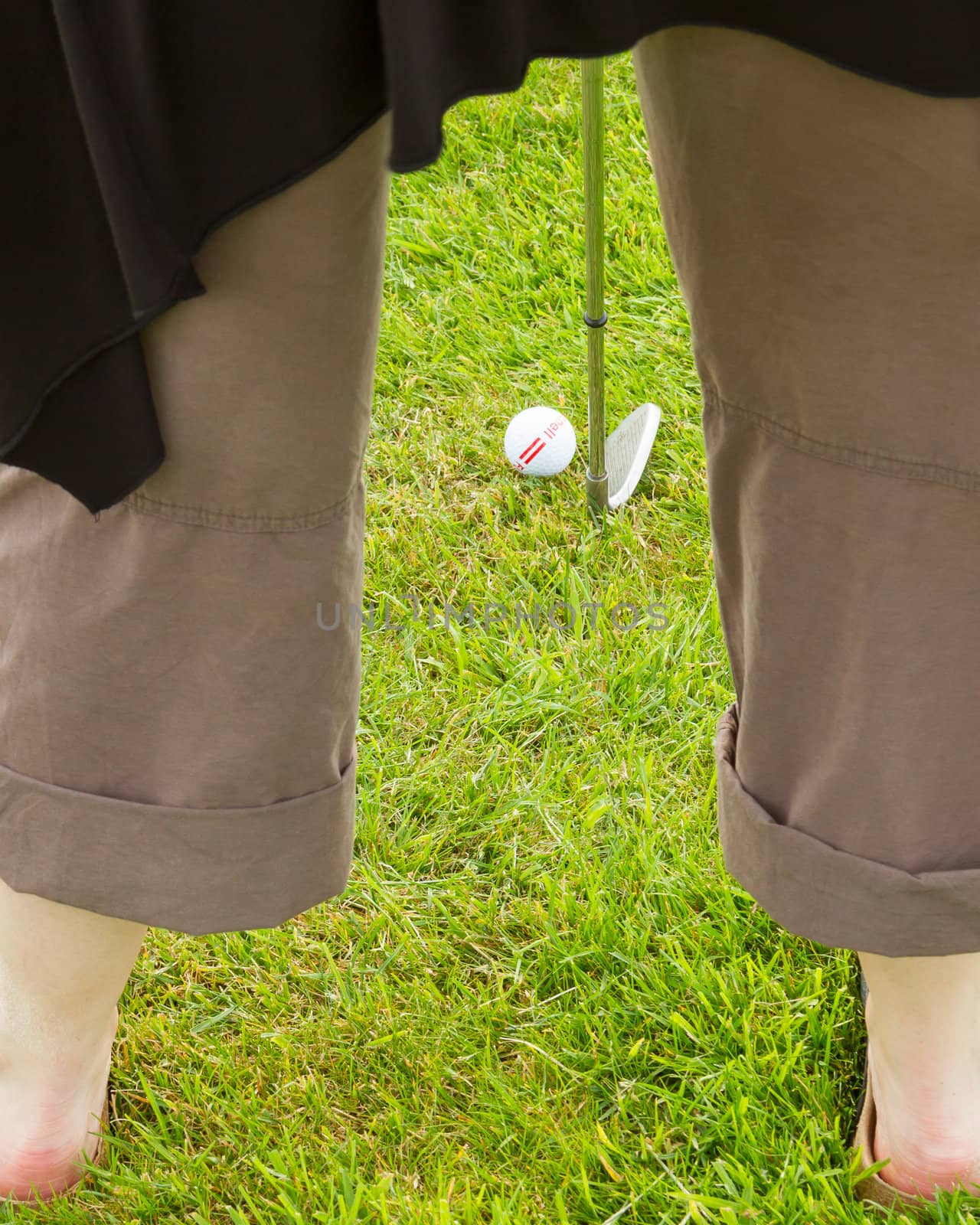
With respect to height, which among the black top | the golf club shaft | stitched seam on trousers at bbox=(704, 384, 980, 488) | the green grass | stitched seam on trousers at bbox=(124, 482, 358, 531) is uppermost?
the black top

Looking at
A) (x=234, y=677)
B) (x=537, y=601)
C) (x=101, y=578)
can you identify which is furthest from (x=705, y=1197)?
(x=537, y=601)

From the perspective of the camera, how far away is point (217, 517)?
3.11 feet

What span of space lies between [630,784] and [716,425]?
0.82 m

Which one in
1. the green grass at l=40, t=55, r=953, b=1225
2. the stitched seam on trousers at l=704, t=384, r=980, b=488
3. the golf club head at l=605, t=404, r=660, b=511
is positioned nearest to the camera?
the stitched seam on trousers at l=704, t=384, r=980, b=488

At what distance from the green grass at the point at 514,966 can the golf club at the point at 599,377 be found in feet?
0.15

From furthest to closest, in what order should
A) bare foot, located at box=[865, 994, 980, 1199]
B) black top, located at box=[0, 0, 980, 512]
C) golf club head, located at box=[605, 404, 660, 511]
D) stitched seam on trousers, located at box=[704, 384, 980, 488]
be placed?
golf club head, located at box=[605, 404, 660, 511], bare foot, located at box=[865, 994, 980, 1199], stitched seam on trousers, located at box=[704, 384, 980, 488], black top, located at box=[0, 0, 980, 512]

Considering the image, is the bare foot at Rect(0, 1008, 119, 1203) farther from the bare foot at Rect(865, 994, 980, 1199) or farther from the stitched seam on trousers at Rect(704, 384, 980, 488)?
the stitched seam on trousers at Rect(704, 384, 980, 488)

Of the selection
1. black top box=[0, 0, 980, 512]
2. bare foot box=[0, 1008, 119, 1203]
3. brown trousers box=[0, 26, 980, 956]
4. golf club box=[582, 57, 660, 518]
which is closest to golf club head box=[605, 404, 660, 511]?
golf club box=[582, 57, 660, 518]

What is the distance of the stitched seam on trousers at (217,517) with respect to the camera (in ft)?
3.09

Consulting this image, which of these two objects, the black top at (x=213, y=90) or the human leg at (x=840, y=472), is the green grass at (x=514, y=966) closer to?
the human leg at (x=840, y=472)

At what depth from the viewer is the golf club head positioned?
2.11 meters

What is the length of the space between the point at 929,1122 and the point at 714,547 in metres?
0.57

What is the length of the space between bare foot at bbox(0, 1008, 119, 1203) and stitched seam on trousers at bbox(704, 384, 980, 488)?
2.81 ft

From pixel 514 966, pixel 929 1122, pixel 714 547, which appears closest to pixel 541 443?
pixel 514 966
